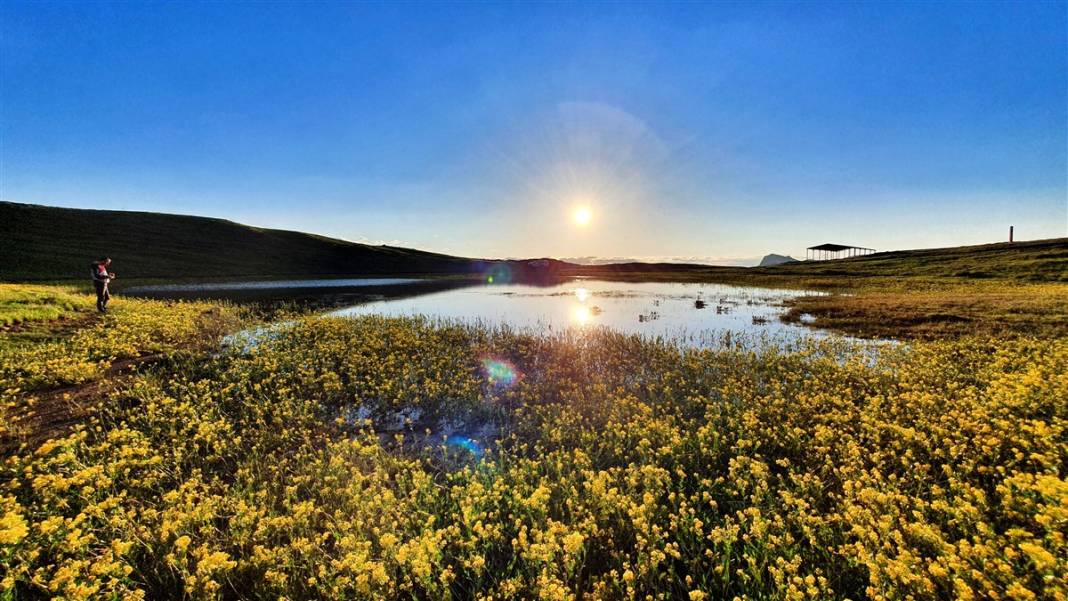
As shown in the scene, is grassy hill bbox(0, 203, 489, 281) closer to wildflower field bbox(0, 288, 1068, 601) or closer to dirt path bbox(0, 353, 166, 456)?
dirt path bbox(0, 353, 166, 456)

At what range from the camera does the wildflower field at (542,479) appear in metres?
4.33

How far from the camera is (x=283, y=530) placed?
546cm

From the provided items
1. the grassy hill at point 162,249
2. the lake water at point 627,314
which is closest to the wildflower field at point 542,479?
the lake water at point 627,314

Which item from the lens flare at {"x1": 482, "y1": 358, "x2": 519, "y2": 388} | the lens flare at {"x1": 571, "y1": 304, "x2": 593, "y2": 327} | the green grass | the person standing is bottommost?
the lens flare at {"x1": 482, "y1": 358, "x2": 519, "y2": 388}

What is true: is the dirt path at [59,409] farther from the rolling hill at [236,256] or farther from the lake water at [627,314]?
the rolling hill at [236,256]

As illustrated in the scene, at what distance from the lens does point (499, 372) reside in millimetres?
13641

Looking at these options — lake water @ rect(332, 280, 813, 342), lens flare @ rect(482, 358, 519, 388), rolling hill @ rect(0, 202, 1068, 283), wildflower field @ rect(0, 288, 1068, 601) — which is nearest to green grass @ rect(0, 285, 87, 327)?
wildflower field @ rect(0, 288, 1068, 601)

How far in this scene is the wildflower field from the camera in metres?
4.33

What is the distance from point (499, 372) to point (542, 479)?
753 centimetres

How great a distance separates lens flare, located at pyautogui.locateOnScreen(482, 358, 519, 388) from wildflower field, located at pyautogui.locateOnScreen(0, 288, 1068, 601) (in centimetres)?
16

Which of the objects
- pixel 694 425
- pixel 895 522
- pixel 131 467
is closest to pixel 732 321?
pixel 694 425

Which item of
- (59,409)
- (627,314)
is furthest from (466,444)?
(627,314)

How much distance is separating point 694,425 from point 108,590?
9202 mm

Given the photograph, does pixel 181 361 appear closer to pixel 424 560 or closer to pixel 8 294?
pixel 424 560
